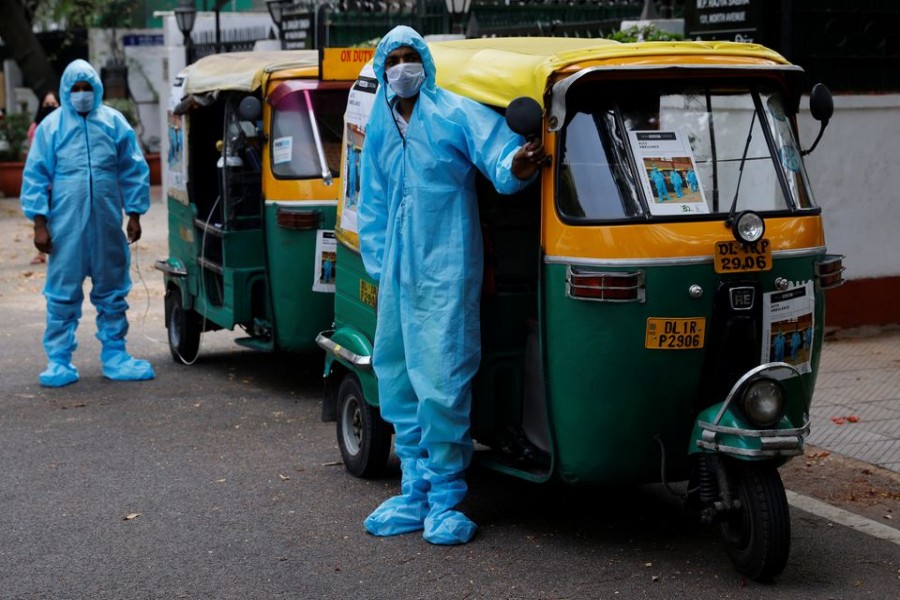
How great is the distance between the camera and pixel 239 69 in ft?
29.0

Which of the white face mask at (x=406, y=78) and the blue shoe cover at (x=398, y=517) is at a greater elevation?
the white face mask at (x=406, y=78)

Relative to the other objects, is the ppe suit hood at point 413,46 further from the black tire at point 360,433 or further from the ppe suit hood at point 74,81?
the ppe suit hood at point 74,81

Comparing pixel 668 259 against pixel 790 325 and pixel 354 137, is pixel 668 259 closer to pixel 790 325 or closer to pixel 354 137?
pixel 790 325

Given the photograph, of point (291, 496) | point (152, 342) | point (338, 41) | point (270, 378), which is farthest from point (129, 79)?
point (291, 496)

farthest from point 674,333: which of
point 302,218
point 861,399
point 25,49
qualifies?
point 25,49

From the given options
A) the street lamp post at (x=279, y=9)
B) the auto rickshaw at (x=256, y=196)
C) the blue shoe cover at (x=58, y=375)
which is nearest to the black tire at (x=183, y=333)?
the auto rickshaw at (x=256, y=196)

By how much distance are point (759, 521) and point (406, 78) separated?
218cm

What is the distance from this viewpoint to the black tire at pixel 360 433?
6410 mm

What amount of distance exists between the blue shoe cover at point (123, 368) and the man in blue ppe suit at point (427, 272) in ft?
12.2

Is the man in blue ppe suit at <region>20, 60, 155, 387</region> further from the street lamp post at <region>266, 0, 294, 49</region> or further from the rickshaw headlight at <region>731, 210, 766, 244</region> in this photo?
the street lamp post at <region>266, 0, 294, 49</region>

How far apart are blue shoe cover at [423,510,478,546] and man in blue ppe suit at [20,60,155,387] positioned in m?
4.08

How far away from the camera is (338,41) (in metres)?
15.7

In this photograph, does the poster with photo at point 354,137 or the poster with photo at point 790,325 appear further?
the poster with photo at point 354,137

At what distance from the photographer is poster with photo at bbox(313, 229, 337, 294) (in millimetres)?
8141
